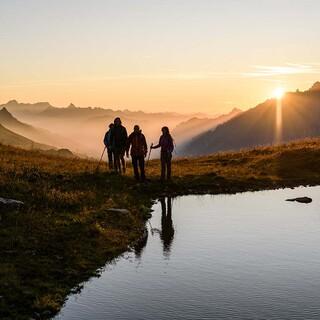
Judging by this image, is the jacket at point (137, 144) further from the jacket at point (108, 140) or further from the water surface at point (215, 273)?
the water surface at point (215, 273)

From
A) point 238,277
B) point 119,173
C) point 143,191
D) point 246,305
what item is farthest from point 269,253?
point 119,173

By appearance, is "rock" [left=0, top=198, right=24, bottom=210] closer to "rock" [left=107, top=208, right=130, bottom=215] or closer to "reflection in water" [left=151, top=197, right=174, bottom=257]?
"rock" [left=107, top=208, right=130, bottom=215]

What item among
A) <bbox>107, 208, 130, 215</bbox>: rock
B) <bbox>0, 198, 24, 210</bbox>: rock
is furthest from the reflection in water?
<bbox>0, 198, 24, 210</bbox>: rock

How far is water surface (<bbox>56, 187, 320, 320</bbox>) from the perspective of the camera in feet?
44.5

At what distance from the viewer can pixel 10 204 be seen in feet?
72.8

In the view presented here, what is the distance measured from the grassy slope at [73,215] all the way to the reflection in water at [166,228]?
2.94 ft

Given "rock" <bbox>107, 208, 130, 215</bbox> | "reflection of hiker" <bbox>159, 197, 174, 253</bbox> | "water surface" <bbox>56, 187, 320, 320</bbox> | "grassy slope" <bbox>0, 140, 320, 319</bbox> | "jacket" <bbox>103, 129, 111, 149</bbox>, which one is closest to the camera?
"water surface" <bbox>56, 187, 320, 320</bbox>

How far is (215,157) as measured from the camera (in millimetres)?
53406

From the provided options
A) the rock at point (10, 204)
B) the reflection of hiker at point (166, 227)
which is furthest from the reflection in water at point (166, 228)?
the rock at point (10, 204)

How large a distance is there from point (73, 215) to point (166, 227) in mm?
3949

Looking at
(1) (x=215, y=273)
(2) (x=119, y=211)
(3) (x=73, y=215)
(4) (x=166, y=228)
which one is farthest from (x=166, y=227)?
(1) (x=215, y=273)

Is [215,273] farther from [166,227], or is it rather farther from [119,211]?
[119,211]

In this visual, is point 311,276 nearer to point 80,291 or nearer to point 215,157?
point 80,291

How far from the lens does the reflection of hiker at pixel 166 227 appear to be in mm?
20438
